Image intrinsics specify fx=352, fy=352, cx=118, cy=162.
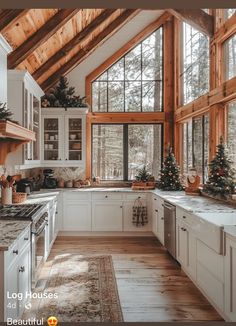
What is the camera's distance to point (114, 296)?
11.8ft

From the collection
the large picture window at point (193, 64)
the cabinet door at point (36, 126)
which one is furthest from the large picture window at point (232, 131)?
the cabinet door at point (36, 126)

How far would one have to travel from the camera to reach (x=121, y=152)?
7.16m

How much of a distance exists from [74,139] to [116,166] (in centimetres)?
107

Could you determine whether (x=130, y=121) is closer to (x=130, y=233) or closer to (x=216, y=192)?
(x=130, y=233)

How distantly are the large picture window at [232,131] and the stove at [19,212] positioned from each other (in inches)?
102

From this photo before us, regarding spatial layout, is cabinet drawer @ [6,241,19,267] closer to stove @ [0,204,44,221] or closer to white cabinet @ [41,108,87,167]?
stove @ [0,204,44,221]

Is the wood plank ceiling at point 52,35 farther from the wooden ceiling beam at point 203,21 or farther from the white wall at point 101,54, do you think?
the wooden ceiling beam at point 203,21

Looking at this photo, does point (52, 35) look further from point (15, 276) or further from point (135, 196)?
point (15, 276)

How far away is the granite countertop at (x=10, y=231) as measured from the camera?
2.35 meters

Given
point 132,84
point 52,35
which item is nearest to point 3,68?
point 52,35

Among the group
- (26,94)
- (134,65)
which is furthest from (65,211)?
(134,65)

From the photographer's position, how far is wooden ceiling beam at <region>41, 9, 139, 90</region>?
20.8ft

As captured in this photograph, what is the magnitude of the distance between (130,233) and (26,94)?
2.99 meters

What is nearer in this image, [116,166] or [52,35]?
[52,35]
